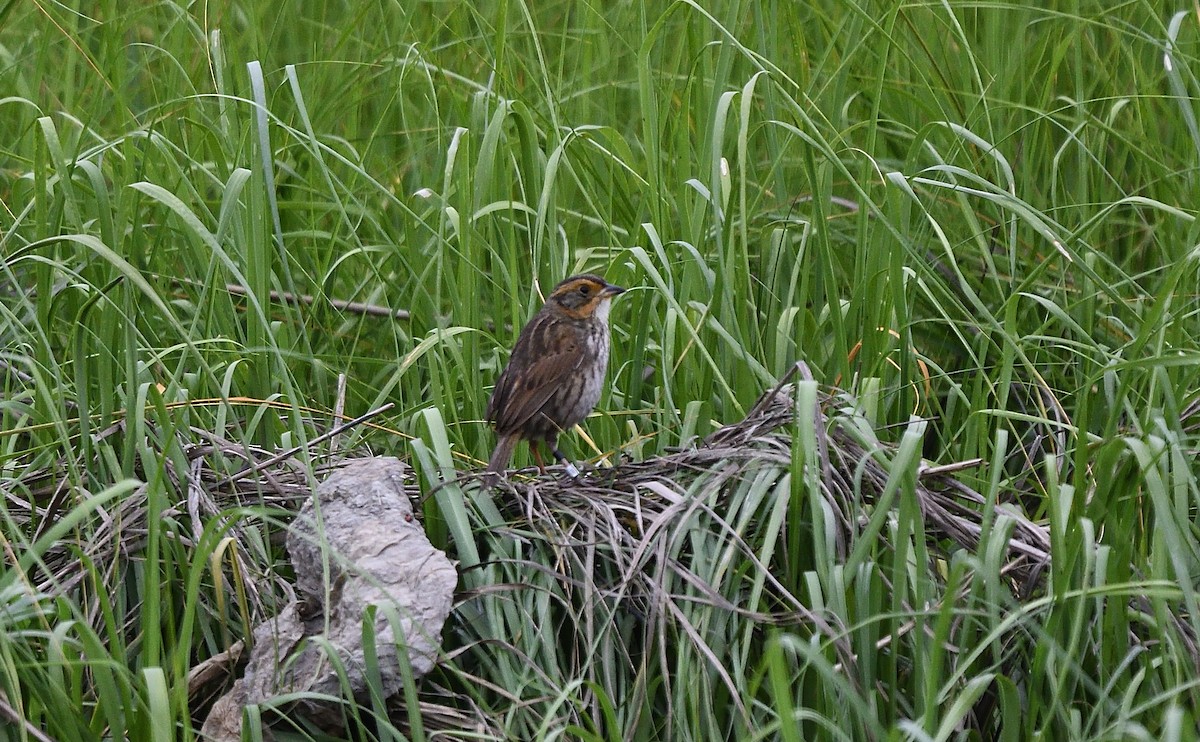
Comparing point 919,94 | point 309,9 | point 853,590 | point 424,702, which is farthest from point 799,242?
point 309,9

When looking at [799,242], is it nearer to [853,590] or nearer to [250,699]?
[853,590]

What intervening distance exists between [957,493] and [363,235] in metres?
2.41

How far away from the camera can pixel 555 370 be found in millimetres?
3693

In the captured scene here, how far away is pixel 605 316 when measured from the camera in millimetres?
3990

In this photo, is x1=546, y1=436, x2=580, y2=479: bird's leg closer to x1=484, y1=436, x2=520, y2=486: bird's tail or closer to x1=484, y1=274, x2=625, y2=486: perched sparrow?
x1=484, y1=274, x2=625, y2=486: perched sparrow

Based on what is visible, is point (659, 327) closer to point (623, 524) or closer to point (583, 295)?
point (583, 295)

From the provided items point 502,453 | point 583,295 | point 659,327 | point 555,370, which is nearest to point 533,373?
point 555,370

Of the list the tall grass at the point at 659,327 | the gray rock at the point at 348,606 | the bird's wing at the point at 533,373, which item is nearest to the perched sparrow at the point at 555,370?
the bird's wing at the point at 533,373

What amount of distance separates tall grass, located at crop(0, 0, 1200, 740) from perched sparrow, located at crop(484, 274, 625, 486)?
108 mm

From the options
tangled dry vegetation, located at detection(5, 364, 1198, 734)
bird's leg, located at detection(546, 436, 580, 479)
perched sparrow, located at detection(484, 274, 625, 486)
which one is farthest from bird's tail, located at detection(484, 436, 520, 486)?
tangled dry vegetation, located at detection(5, 364, 1198, 734)

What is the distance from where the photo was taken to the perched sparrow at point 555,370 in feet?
12.1

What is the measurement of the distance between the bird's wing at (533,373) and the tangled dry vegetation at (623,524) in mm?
392

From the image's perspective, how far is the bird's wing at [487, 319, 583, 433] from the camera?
369cm

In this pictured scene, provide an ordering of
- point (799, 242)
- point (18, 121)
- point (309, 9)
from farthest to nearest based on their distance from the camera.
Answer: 1. point (309, 9)
2. point (18, 121)
3. point (799, 242)
